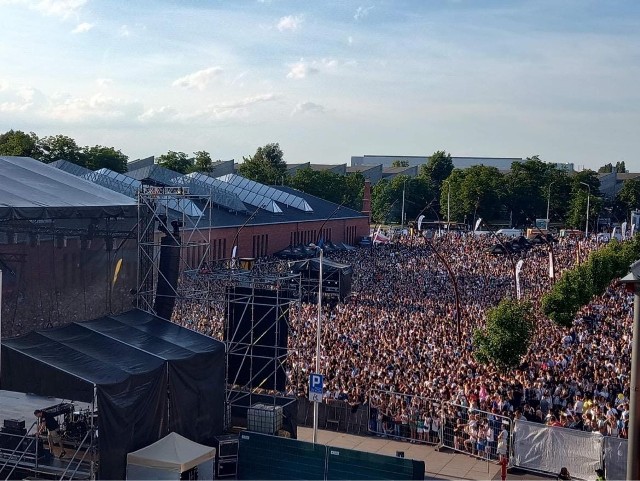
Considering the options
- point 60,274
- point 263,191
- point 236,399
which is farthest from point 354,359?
point 263,191

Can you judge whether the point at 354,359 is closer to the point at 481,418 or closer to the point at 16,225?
the point at 481,418

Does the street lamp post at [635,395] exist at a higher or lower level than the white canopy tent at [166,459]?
higher

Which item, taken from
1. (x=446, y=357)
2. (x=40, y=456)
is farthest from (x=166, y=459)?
(x=446, y=357)

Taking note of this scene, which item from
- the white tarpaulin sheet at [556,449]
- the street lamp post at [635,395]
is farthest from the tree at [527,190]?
the street lamp post at [635,395]

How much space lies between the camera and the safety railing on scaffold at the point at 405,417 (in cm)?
1962

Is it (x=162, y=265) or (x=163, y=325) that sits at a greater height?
(x=162, y=265)

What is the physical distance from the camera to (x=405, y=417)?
786 inches

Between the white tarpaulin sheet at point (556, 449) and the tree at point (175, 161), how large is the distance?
7702 cm

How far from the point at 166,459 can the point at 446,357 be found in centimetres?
1197

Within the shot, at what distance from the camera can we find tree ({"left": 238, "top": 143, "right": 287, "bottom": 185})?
10256 centimetres

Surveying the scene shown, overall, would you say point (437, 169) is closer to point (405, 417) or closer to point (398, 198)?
point (398, 198)

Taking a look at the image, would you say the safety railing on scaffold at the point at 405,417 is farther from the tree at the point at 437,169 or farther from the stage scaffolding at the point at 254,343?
the tree at the point at 437,169

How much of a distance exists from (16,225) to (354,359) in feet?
36.2

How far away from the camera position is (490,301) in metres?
38.2
